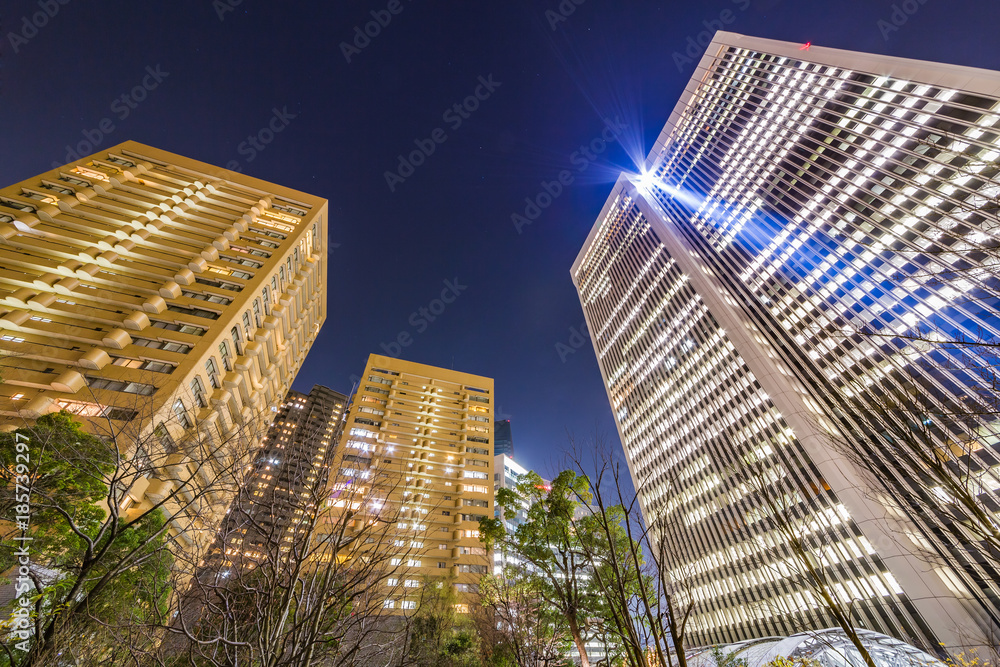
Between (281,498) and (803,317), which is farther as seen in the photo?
(803,317)

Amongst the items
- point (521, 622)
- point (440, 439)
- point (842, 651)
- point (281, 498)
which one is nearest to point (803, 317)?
point (842, 651)

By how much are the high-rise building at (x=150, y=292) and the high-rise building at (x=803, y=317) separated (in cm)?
2642

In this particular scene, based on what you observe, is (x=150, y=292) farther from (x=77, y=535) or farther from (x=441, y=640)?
(x=441, y=640)

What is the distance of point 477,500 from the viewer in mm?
43219

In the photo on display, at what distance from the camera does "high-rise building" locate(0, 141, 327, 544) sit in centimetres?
1808

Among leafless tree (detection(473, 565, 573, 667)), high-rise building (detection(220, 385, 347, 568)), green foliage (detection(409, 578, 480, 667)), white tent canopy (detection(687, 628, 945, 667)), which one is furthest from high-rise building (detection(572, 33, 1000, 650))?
high-rise building (detection(220, 385, 347, 568))

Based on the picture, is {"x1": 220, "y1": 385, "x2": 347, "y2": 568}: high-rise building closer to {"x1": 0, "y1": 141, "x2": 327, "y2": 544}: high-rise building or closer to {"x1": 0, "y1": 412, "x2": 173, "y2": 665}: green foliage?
{"x1": 0, "y1": 412, "x2": 173, "y2": 665}: green foliage

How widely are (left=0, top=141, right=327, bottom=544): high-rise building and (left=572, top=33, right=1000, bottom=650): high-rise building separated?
2642 centimetres

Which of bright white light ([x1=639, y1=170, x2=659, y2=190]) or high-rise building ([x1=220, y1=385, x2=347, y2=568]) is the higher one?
bright white light ([x1=639, y1=170, x2=659, y2=190])

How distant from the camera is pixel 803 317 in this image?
35.2 metres

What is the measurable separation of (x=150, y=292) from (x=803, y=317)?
53747mm

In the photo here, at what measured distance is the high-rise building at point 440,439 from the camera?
127 ft

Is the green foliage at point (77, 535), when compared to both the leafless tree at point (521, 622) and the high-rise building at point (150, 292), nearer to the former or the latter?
the high-rise building at point (150, 292)

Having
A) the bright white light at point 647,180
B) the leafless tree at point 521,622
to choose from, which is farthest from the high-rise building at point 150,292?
the bright white light at point 647,180
